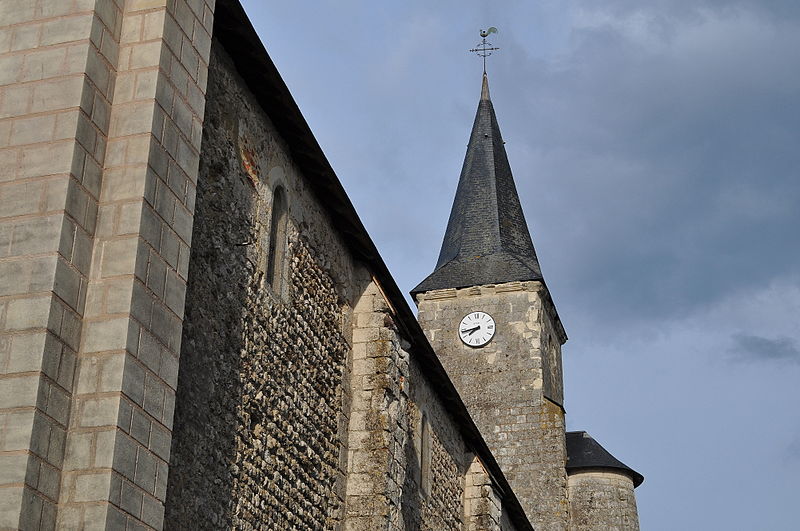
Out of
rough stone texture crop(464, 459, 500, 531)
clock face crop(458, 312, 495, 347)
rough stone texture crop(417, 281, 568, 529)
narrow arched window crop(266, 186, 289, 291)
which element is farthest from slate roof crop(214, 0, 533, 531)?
clock face crop(458, 312, 495, 347)

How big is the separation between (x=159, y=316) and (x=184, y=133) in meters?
1.29

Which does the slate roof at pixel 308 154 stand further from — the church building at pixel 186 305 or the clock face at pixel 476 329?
the clock face at pixel 476 329

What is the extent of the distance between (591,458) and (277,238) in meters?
14.4

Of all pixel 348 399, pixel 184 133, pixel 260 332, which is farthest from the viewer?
pixel 348 399

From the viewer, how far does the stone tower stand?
21.3 metres

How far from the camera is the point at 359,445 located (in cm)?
1025

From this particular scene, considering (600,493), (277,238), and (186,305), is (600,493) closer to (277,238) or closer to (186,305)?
(277,238)

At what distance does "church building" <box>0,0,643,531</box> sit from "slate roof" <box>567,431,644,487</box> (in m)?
8.24

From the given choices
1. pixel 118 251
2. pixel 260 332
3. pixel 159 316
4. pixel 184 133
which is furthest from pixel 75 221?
pixel 260 332

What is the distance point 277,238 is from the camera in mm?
8938

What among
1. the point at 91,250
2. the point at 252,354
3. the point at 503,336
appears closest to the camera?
the point at 91,250

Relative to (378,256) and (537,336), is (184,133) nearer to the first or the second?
(378,256)

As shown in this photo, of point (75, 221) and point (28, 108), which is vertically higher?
point (28, 108)

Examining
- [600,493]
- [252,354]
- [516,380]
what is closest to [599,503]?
[600,493]
